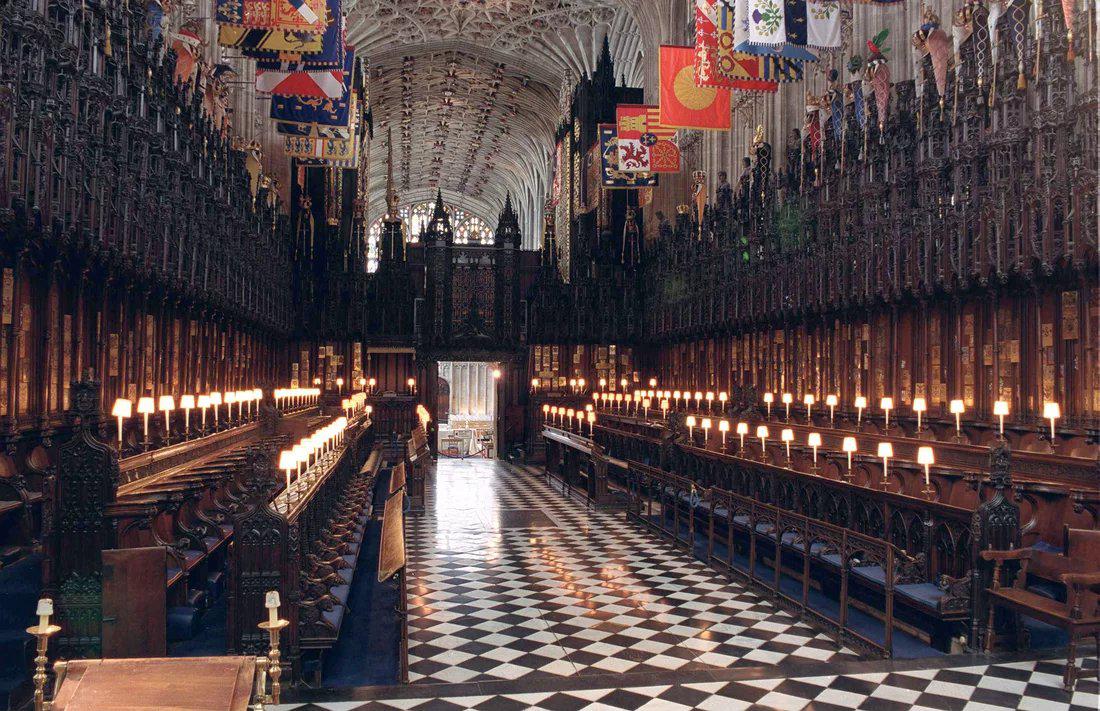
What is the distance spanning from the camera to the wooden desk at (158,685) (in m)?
2.88

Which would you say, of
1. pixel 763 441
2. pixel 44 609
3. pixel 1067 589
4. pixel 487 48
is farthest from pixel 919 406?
pixel 487 48

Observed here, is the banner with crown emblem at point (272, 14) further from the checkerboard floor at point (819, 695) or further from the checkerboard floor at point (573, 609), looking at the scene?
the checkerboard floor at point (819, 695)

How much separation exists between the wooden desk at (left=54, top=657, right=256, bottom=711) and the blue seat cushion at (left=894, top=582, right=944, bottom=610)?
586cm

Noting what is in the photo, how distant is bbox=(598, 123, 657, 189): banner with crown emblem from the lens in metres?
21.6

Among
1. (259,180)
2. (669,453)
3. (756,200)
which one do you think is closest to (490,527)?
(669,453)

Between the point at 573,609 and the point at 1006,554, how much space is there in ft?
13.1

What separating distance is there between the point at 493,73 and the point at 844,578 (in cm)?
3838

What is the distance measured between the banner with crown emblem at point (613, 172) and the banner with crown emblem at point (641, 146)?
2.04ft

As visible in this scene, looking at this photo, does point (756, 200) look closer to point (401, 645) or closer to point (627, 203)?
point (627, 203)

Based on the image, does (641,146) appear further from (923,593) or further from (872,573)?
(923,593)

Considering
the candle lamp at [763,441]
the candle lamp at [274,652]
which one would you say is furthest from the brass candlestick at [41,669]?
the candle lamp at [763,441]

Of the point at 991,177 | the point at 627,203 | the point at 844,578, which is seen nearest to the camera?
the point at 844,578

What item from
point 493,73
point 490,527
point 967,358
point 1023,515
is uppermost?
point 493,73

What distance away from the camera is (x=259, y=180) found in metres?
20.8
